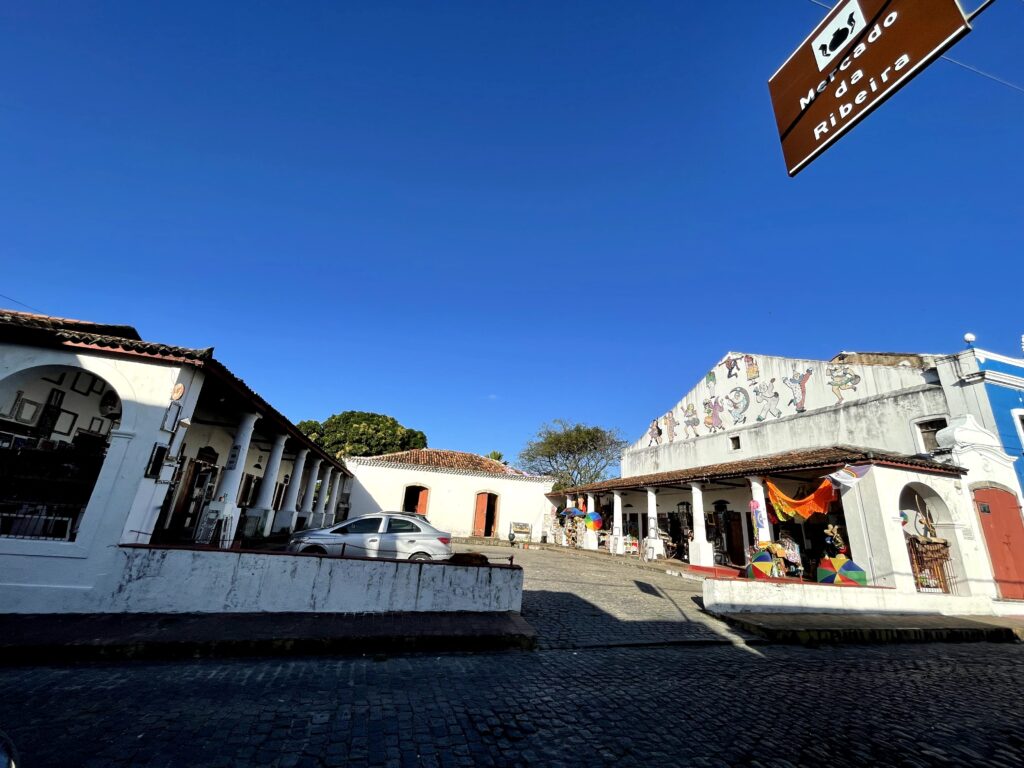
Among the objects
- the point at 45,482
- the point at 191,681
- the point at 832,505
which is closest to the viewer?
the point at 191,681

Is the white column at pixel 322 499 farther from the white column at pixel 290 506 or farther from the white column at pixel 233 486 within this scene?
the white column at pixel 233 486

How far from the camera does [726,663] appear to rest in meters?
5.99

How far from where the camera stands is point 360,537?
9.32 meters

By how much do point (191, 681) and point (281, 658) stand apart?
41.1 inches

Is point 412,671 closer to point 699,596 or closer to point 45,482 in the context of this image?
point 45,482

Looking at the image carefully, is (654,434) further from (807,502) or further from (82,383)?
(82,383)

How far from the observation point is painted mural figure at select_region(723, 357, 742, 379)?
20.6 m

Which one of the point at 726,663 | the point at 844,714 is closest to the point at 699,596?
the point at 726,663

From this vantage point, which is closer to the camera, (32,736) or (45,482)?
(32,736)

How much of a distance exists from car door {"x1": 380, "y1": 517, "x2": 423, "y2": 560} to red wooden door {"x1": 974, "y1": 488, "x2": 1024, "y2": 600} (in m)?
14.7

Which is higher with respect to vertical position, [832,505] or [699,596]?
[832,505]

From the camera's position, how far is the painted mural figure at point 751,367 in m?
19.7

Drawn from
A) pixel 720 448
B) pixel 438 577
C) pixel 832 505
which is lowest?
pixel 438 577

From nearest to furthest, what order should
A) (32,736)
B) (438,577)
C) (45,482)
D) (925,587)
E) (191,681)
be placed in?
(32,736), (191,681), (45,482), (438,577), (925,587)
